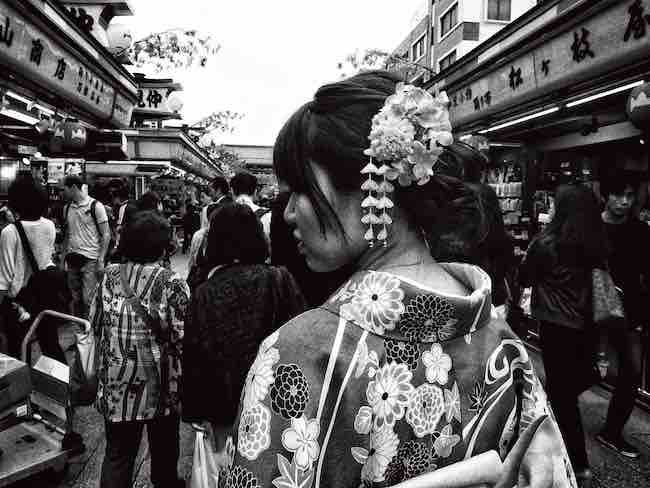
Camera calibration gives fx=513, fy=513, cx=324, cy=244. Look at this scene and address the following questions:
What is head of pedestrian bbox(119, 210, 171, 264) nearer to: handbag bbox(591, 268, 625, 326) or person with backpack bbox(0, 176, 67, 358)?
person with backpack bbox(0, 176, 67, 358)

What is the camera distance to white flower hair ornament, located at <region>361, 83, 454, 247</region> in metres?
0.96

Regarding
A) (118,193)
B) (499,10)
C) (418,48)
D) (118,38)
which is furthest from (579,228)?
(418,48)

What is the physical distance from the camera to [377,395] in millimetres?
909

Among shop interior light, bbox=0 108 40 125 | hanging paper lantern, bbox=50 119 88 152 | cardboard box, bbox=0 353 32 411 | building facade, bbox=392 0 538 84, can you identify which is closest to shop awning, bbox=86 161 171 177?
shop interior light, bbox=0 108 40 125

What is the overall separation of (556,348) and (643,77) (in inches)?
114

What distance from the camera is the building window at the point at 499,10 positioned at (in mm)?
27859

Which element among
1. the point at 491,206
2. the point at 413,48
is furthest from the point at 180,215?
the point at 413,48

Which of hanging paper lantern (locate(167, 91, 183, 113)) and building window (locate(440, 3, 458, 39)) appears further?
building window (locate(440, 3, 458, 39))

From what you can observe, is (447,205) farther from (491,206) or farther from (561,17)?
(561,17)

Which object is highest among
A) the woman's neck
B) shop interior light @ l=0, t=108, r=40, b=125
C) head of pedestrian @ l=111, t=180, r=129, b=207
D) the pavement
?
shop interior light @ l=0, t=108, r=40, b=125

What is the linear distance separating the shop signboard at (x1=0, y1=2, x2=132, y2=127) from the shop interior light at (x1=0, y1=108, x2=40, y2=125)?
0.68 m

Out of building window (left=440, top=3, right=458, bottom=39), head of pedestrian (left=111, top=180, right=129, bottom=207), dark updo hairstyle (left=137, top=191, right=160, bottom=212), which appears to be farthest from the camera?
building window (left=440, top=3, right=458, bottom=39)

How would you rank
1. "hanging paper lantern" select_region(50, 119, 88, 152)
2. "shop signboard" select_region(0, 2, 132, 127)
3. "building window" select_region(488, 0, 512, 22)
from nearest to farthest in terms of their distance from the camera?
"shop signboard" select_region(0, 2, 132, 127) < "hanging paper lantern" select_region(50, 119, 88, 152) < "building window" select_region(488, 0, 512, 22)

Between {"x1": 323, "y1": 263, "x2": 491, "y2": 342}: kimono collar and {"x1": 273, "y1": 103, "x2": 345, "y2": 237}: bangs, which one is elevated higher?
{"x1": 273, "y1": 103, "x2": 345, "y2": 237}: bangs
